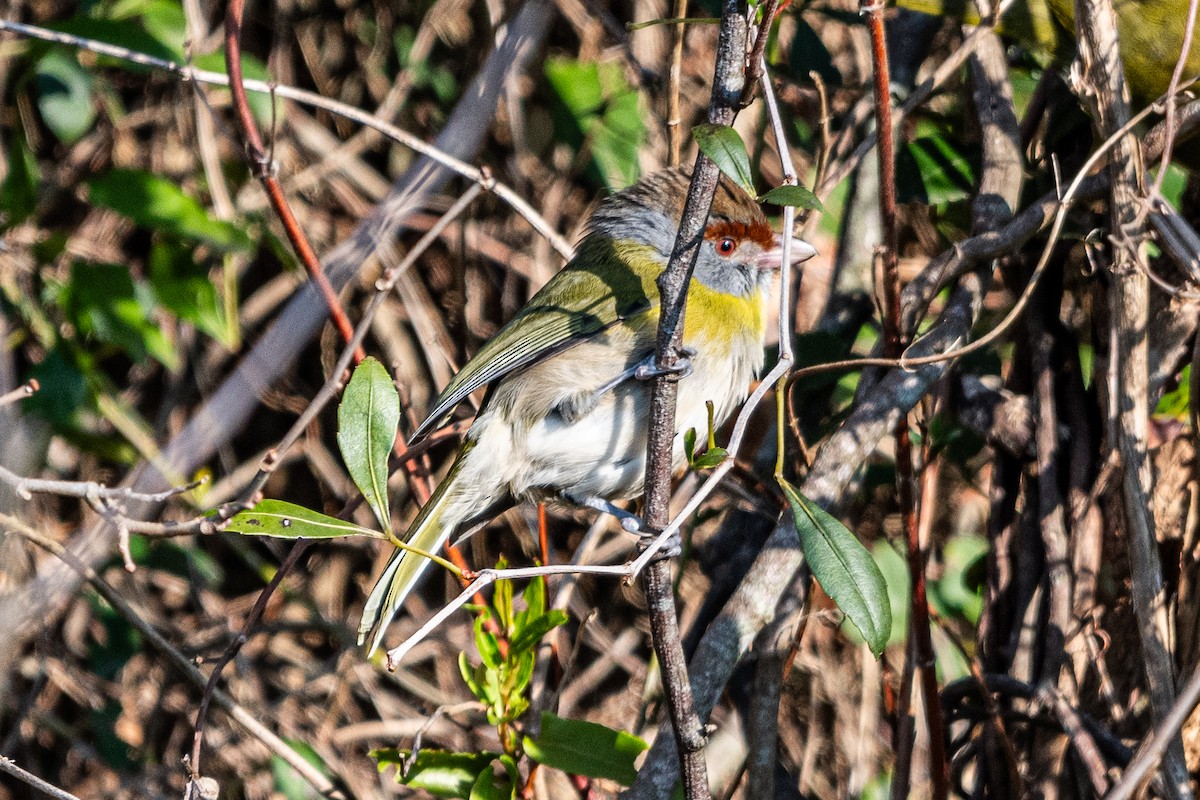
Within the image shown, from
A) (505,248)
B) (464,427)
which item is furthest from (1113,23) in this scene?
(505,248)

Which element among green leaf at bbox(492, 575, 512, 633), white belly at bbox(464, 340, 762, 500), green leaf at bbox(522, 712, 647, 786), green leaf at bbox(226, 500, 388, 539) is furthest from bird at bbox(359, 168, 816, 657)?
green leaf at bbox(226, 500, 388, 539)

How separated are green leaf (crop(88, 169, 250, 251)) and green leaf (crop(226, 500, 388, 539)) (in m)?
1.79

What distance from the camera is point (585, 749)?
2.49 m

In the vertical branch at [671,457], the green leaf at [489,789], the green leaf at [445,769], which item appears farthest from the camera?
the green leaf at [445,769]

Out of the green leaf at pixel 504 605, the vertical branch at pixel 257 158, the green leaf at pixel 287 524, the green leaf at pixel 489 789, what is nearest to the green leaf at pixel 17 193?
the vertical branch at pixel 257 158

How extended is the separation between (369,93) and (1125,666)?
3.82 m

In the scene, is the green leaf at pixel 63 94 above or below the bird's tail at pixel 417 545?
above

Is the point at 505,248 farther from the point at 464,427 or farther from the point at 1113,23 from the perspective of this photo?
the point at 1113,23

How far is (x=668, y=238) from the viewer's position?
3.31 meters

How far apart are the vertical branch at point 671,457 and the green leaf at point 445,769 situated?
2.27 feet

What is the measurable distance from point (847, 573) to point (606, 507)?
1160 mm

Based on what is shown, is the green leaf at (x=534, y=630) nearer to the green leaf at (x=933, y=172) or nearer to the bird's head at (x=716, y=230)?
the bird's head at (x=716, y=230)

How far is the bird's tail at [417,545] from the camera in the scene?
263 cm

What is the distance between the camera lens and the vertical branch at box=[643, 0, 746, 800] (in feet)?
5.83
